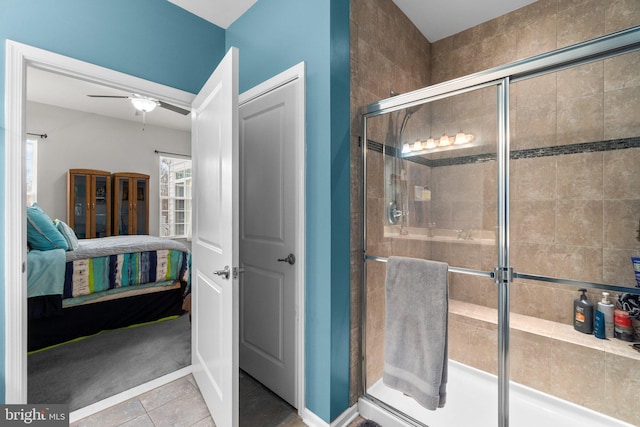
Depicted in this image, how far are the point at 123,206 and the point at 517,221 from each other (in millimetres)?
5755

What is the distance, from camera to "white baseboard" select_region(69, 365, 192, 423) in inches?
69.4

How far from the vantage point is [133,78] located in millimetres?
1874

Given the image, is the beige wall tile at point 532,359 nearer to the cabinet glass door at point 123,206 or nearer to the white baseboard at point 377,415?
the white baseboard at point 377,415

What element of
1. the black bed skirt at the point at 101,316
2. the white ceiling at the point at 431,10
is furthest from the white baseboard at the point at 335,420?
the white ceiling at the point at 431,10

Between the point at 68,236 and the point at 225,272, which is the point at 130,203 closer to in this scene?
the point at 68,236

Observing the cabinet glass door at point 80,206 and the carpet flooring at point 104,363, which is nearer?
the carpet flooring at point 104,363

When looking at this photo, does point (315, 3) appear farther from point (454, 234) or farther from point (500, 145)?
point (454, 234)

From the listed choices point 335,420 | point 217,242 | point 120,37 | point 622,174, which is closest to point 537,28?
point 622,174

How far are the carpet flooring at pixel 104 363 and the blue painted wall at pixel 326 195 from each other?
1334 mm

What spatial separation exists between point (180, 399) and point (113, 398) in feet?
1.39

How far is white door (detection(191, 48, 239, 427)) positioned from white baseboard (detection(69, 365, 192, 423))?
180 mm

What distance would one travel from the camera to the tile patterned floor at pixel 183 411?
171 cm

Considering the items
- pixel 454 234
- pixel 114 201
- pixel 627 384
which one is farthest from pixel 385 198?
pixel 114 201

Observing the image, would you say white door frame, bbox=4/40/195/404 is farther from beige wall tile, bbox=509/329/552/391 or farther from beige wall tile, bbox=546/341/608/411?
beige wall tile, bbox=546/341/608/411
